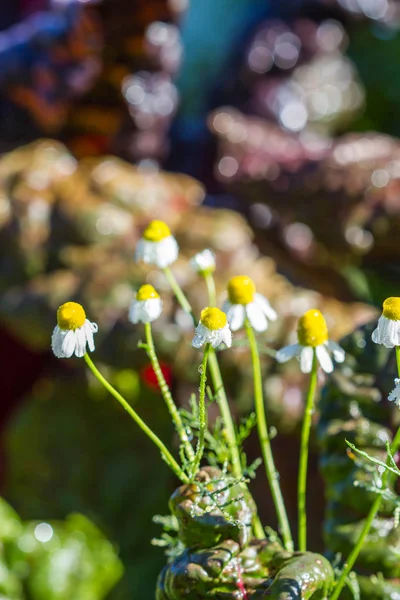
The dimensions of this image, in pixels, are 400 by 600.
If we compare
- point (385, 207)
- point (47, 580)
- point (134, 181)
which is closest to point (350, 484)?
point (47, 580)

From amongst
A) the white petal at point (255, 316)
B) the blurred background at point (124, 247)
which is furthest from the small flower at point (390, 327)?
the blurred background at point (124, 247)

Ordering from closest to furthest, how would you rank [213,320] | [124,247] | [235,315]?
[213,320], [235,315], [124,247]

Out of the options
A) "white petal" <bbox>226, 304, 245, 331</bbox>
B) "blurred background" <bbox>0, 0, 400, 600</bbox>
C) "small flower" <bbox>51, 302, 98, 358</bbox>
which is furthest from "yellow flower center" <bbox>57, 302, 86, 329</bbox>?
"blurred background" <bbox>0, 0, 400, 600</bbox>

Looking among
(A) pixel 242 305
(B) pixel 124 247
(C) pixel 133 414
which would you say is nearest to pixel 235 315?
(A) pixel 242 305

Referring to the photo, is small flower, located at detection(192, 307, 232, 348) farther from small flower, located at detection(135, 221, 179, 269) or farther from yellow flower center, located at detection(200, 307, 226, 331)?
small flower, located at detection(135, 221, 179, 269)

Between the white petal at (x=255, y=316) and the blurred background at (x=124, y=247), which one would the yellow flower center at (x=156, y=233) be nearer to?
the white petal at (x=255, y=316)

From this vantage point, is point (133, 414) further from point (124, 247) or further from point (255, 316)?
point (124, 247)

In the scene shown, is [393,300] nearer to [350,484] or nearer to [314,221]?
[350,484]
